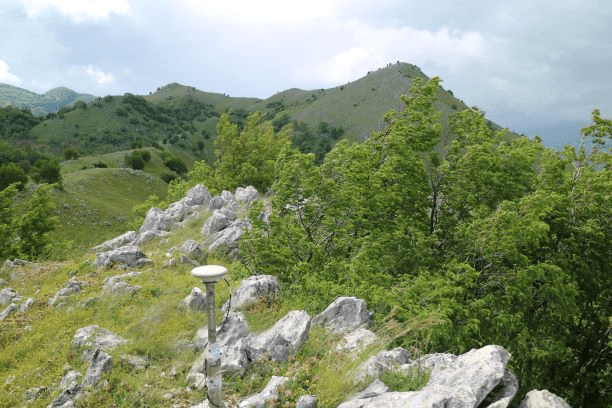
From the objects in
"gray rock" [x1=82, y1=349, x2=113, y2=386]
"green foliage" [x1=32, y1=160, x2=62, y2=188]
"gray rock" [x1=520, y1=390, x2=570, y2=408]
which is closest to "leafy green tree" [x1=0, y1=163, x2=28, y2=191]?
"green foliage" [x1=32, y1=160, x2=62, y2=188]

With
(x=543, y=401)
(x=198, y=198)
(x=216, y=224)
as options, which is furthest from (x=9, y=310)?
(x=543, y=401)

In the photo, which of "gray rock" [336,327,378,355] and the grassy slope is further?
"gray rock" [336,327,378,355]

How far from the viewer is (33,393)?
10.0 meters

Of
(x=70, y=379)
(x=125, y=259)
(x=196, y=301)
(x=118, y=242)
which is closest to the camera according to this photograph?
(x=70, y=379)

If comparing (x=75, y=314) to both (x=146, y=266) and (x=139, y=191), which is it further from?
(x=139, y=191)

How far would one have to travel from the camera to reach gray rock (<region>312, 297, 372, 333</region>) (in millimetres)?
10688

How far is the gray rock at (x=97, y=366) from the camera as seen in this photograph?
9.76 meters

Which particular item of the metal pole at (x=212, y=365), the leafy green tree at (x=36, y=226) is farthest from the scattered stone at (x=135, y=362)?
the leafy green tree at (x=36, y=226)

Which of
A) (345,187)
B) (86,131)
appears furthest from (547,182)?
(86,131)

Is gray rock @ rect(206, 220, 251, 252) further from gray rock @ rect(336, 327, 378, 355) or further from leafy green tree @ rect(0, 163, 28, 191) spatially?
leafy green tree @ rect(0, 163, 28, 191)

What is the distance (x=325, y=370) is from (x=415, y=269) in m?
8.71

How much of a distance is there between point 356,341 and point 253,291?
3.98 metres

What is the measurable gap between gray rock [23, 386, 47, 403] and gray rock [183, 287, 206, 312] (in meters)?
4.37

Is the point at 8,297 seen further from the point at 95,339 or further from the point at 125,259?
the point at 95,339
